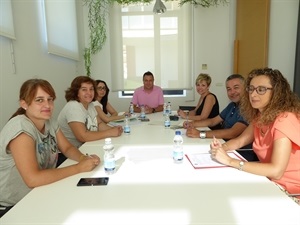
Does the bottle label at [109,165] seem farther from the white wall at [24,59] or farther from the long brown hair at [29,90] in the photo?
the white wall at [24,59]

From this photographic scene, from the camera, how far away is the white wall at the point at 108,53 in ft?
9.14

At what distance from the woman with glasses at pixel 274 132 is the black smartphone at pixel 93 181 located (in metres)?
0.66

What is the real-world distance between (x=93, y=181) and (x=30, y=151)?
0.35 meters

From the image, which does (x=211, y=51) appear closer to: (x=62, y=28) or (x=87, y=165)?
(x=62, y=28)

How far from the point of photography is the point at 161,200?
3.59 ft

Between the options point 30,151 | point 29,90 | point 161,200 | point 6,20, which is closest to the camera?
point 161,200

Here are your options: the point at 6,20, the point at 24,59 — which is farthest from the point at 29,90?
the point at 24,59

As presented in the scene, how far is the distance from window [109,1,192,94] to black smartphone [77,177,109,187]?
4.09 m

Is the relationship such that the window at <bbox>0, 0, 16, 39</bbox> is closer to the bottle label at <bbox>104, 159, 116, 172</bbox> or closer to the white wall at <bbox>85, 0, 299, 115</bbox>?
the bottle label at <bbox>104, 159, 116, 172</bbox>

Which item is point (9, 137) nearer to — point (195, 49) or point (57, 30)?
point (57, 30)

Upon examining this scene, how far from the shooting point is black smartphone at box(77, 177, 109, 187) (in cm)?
128

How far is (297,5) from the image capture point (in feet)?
12.6

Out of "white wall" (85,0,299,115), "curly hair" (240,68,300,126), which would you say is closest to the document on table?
"curly hair" (240,68,300,126)

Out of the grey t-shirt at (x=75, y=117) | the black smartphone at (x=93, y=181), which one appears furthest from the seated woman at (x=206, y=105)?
the black smartphone at (x=93, y=181)
